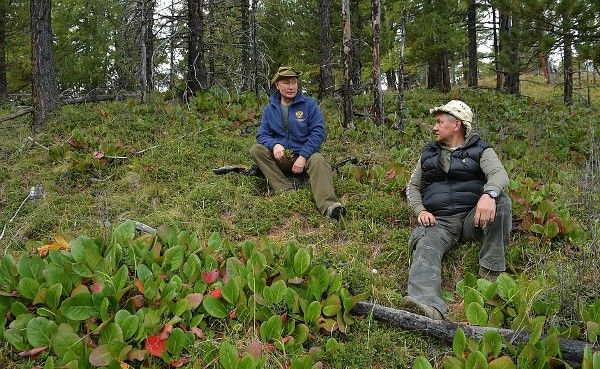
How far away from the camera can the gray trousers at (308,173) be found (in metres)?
5.32

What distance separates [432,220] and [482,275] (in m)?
0.62

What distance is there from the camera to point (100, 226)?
459cm

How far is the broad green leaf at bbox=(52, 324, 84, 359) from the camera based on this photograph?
266 centimetres

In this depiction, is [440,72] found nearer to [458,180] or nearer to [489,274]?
[458,180]

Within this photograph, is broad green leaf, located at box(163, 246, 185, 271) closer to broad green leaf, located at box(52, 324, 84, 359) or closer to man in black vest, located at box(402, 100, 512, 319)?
broad green leaf, located at box(52, 324, 84, 359)

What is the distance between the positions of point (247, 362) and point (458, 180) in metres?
2.62

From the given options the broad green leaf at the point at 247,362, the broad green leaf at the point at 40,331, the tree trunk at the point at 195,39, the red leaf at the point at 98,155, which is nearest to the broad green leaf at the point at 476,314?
the broad green leaf at the point at 247,362

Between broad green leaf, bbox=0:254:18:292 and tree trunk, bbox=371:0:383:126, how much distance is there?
758cm

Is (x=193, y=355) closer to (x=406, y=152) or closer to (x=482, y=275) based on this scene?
(x=482, y=275)

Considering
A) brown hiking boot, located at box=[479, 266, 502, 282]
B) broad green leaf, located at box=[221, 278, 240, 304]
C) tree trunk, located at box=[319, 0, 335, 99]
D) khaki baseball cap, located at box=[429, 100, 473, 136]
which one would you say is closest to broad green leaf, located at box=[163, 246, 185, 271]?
broad green leaf, located at box=[221, 278, 240, 304]

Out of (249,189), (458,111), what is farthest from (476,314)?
(249,189)

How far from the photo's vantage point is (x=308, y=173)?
221 inches

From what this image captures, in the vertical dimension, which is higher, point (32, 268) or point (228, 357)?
point (32, 268)

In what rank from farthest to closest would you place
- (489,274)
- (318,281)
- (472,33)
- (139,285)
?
(472,33)
(489,274)
(318,281)
(139,285)
